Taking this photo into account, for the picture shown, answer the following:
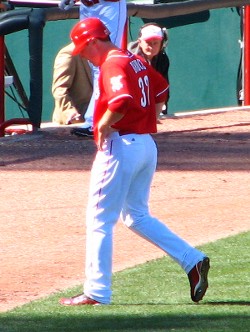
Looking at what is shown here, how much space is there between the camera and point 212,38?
16.5 m

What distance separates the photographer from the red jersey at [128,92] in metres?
5.36

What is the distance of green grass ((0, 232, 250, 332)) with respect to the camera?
5.10 meters

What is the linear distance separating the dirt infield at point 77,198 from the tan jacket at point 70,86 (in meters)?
0.72

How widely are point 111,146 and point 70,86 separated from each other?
6.74m

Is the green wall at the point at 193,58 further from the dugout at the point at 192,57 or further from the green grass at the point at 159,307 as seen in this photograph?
the green grass at the point at 159,307

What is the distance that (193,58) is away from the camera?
16516 millimetres

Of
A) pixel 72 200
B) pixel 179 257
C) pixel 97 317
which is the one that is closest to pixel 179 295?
pixel 179 257

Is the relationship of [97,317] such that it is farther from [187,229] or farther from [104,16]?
[104,16]

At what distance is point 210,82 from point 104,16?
6.98 metres

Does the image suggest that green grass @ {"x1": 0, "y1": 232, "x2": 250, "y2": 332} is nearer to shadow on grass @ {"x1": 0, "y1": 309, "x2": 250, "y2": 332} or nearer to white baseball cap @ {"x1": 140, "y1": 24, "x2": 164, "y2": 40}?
shadow on grass @ {"x1": 0, "y1": 309, "x2": 250, "y2": 332}

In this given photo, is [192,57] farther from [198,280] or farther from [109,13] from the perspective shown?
[198,280]

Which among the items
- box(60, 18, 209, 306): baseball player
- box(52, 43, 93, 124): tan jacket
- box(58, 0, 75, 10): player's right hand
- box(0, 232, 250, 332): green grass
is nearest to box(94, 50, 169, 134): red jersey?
box(60, 18, 209, 306): baseball player

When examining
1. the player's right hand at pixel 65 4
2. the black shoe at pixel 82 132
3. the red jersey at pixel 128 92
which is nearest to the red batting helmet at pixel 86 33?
the red jersey at pixel 128 92

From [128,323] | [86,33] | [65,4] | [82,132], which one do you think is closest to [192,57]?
[65,4]
